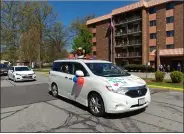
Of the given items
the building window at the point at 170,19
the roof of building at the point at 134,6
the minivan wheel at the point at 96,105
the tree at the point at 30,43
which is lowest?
the minivan wheel at the point at 96,105

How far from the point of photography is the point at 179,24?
1446 inches

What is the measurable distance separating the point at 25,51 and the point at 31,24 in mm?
6666

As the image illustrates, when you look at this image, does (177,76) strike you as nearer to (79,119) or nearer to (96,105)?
(96,105)

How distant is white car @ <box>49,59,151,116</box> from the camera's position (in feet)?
17.6

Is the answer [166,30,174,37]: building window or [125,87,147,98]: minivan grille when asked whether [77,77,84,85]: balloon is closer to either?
[125,87,147,98]: minivan grille

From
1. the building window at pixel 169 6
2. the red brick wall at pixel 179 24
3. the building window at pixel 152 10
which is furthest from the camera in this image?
the building window at pixel 152 10

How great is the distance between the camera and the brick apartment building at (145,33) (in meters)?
36.9

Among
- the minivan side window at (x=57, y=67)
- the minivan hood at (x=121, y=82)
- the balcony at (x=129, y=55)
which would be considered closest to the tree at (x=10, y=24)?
the balcony at (x=129, y=55)

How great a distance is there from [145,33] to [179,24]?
7.88 meters

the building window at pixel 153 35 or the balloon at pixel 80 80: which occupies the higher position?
the building window at pixel 153 35

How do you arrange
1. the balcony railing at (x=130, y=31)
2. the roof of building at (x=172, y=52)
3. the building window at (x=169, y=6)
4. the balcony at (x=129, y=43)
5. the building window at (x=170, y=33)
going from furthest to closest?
the balcony railing at (x=130, y=31) < the balcony at (x=129, y=43) < the building window at (x=169, y=6) < the building window at (x=170, y=33) < the roof of building at (x=172, y=52)

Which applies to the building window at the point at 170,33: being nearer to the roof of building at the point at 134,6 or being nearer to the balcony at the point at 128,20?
the roof of building at the point at 134,6

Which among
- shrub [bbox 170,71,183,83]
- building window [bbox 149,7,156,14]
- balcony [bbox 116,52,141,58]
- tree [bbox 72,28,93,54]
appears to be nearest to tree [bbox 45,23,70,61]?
tree [bbox 72,28,93,54]

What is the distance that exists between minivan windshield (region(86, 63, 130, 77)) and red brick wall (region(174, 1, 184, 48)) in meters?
A: 32.8
